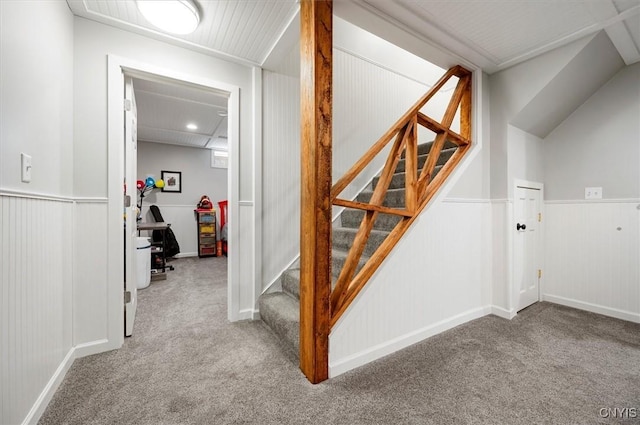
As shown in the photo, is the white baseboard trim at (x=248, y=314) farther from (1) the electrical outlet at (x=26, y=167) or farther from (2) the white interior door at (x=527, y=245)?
(2) the white interior door at (x=527, y=245)

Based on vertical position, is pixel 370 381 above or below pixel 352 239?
below

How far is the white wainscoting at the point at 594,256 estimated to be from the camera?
2.48 metres

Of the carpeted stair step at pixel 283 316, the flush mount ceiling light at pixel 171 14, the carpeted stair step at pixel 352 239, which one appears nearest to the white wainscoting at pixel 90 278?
the carpeted stair step at pixel 283 316

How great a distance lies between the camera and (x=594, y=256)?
2699 millimetres

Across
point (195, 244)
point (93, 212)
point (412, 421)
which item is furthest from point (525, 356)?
point (195, 244)

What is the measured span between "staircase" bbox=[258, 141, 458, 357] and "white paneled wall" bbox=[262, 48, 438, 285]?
9.5 inches

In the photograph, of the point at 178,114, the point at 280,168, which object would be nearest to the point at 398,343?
the point at 280,168

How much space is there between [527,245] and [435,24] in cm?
242

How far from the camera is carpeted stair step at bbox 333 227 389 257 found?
2135 mm

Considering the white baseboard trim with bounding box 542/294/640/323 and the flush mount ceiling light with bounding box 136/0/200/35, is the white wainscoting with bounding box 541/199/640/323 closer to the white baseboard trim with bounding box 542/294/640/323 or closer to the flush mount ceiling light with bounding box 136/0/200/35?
the white baseboard trim with bounding box 542/294/640/323

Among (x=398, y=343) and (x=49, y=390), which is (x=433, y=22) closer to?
(x=398, y=343)

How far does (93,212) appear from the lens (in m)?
1.85

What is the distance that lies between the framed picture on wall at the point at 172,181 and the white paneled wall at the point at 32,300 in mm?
4337

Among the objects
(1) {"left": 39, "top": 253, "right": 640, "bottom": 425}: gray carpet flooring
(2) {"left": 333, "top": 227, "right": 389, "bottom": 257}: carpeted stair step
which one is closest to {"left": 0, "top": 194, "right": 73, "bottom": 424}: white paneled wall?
(1) {"left": 39, "top": 253, "right": 640, "bottom": 425}: gray carpet flooring
